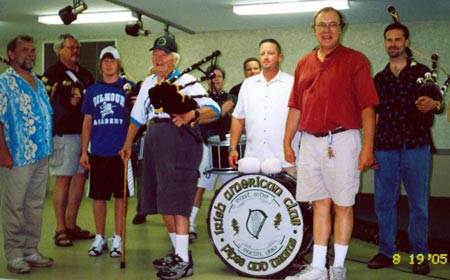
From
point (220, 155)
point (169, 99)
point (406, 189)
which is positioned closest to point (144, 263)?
point (220, 155)

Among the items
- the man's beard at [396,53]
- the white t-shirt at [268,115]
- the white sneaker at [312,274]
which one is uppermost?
the man's beard at [396,53]

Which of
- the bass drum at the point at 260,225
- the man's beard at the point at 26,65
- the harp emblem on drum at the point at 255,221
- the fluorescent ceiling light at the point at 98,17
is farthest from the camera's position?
the fluorescent ceiling light at the point at 98,17

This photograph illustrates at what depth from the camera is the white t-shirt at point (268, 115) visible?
433 cm

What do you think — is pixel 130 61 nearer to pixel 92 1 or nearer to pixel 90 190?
pixel 92 1

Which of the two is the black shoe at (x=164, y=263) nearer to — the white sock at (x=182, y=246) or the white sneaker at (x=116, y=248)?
the white sock at (x=182, y=246)

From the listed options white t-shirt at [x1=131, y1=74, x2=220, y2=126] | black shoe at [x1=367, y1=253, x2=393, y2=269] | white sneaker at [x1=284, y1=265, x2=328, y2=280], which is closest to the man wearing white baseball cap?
white t-shirt at [x1=131, y1=74, x2=220, y2=126]

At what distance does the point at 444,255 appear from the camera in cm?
444

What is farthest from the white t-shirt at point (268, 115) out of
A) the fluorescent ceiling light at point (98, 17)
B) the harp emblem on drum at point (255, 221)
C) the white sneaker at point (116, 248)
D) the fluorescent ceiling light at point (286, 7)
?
the fluorescent ceiling light at point (98, 17)

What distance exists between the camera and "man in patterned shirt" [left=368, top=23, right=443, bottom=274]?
425 centimetres

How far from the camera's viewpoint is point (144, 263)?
14.9 feet

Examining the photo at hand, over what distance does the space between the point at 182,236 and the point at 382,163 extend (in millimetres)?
1551

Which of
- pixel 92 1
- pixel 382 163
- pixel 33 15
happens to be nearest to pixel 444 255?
pixel 382 163

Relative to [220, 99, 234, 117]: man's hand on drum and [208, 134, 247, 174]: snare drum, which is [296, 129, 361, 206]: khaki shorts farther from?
[220, 99, 234, 117]: man's hand on drum

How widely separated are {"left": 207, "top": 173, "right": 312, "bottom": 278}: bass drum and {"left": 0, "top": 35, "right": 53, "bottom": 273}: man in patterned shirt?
128cm
